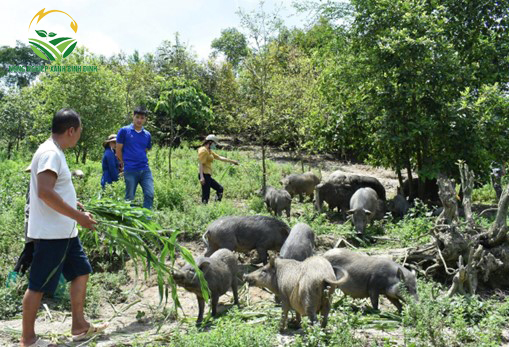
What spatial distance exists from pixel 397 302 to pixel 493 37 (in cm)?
920

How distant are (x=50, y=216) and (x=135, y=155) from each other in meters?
3.93

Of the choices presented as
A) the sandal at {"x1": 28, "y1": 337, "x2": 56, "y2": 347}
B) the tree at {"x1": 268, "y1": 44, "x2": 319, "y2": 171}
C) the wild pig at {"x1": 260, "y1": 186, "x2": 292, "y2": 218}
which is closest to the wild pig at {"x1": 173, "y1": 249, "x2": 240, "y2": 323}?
the sandal at {"x1": 28, "y1": 337, "x2": 56, "y2": 347}

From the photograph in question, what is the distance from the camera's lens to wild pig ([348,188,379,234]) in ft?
30.6

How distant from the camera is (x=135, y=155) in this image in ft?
27.5

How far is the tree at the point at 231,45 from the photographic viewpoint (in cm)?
3589

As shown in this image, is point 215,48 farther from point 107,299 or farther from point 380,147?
point 107,299

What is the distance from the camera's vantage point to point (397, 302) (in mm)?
5969

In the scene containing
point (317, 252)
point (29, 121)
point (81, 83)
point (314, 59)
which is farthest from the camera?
point (29, 121)

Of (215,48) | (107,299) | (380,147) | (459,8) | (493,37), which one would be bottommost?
(107,299)

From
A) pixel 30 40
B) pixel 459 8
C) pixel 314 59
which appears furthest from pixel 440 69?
pixel 30 40

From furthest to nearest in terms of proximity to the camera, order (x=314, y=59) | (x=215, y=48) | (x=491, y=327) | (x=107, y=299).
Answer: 1. (x=215, y=48)
2. (x=314, y=59)
3. (x=107, y=299)
4. (x=491, y=327)

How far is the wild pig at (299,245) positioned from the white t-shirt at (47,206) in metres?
3.16

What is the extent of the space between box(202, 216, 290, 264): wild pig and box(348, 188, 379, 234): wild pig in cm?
199

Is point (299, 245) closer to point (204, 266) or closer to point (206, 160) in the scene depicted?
point (204, 266)
